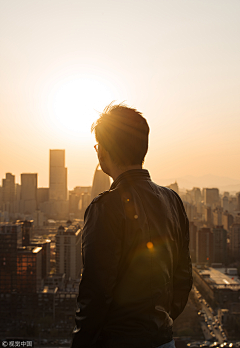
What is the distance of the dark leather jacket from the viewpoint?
0.41m

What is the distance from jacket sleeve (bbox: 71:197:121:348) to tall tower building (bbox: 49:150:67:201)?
18.1 m

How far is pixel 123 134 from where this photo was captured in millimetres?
479

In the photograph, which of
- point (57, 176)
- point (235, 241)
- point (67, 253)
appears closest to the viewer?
point (67, 253)

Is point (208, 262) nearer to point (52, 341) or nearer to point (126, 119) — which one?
point (52, 341)

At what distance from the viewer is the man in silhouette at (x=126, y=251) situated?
16.3 inches

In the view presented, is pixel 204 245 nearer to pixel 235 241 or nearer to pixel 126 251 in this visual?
pixel 235 241

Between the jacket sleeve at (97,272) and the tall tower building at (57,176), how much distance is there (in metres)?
18.1

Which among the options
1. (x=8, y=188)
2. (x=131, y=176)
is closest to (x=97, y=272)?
(x=131, y=176)

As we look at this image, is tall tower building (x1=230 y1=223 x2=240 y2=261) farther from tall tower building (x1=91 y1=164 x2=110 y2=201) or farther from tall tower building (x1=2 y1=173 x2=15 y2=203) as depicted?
tall tower building (x1=2 y1=173 x2=15 y2=203)

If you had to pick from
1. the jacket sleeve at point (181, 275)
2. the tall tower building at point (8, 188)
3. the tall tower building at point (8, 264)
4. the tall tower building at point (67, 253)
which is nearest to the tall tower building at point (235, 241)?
the tall tower building at point (67, 253)

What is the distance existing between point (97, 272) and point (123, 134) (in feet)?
0.67

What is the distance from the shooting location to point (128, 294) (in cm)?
43

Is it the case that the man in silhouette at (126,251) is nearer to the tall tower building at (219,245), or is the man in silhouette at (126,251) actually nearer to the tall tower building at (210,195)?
the tall tower building at (219,245)

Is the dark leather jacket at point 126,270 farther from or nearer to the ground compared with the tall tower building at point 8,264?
farther from the ground
